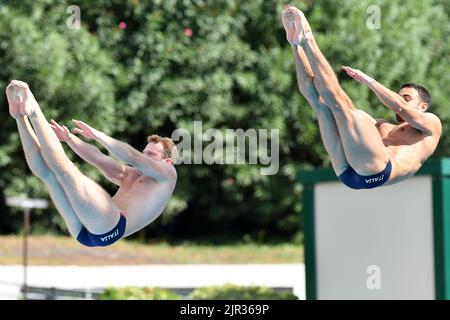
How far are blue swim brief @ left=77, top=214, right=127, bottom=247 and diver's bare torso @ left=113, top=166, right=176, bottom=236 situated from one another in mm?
57

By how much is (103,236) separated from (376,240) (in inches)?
419

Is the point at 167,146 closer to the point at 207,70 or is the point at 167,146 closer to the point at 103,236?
the point at 103,236

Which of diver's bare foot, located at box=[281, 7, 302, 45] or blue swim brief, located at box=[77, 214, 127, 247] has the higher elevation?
diver's bare foot, located at box=[281, 7, 302, 45]

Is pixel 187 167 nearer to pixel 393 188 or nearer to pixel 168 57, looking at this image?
pixel 168 57

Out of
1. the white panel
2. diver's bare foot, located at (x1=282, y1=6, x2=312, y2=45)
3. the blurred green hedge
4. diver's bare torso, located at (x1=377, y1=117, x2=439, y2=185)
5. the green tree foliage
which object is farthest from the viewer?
the green tree foliage

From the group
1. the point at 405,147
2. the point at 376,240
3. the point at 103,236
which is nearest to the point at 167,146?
the point at 103,236

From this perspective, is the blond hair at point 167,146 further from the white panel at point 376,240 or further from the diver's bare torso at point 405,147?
the white panel at point 376,240

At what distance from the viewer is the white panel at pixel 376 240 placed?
18.7m

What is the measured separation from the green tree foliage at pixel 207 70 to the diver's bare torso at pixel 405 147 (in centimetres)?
2125

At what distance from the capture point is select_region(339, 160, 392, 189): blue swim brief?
9242 mm

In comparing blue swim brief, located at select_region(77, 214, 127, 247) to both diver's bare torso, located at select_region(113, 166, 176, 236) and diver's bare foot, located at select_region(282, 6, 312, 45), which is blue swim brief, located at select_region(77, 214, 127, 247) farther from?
diver's bare foot, located at select_region(282, 6, 312, 45)

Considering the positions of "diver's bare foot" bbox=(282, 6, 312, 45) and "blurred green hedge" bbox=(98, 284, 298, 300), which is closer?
"diver's bare foot" bbox=(282, 6, 312, 45)

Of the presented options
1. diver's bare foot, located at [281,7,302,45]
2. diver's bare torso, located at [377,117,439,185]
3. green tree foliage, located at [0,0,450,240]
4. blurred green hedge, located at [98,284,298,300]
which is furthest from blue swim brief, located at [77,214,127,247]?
green tree foliage, located at [0,0,450,240]
